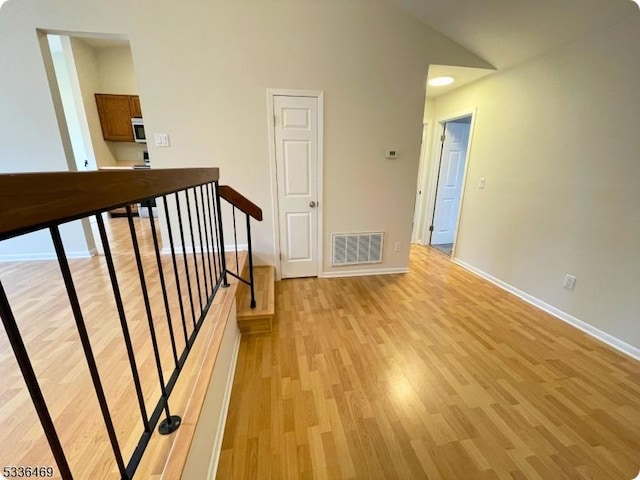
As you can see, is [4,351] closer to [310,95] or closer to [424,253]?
[310,95]

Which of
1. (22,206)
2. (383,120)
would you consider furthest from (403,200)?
(22,206)

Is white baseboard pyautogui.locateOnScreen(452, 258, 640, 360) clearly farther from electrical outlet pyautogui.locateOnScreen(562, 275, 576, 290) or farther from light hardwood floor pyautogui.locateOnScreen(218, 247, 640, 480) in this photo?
electrical outlet pyautogui.locateOnScreen(562, 275, 576, 290)

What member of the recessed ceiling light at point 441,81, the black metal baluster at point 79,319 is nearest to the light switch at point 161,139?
the black metal baluster at point 79,319

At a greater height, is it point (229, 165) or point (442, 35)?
point (442, 35)

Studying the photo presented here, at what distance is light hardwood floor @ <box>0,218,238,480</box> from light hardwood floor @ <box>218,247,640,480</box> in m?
0.54

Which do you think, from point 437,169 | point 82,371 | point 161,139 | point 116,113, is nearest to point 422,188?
point 437,169

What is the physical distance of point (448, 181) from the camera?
4.25 m

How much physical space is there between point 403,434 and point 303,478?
0.57 metres

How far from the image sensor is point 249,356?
1925 mm

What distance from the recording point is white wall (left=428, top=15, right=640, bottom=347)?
198 centimetres

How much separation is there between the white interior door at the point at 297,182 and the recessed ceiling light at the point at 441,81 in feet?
5.64

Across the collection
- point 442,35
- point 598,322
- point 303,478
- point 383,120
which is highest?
point 442,35

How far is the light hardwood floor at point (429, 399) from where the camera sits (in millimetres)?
1265

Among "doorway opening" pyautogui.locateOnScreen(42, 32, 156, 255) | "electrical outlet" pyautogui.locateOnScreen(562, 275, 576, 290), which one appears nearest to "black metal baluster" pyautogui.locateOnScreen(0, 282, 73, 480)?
"electrical outlet" pyautogui.locateOnScreen(562, 275, 576, 290)
